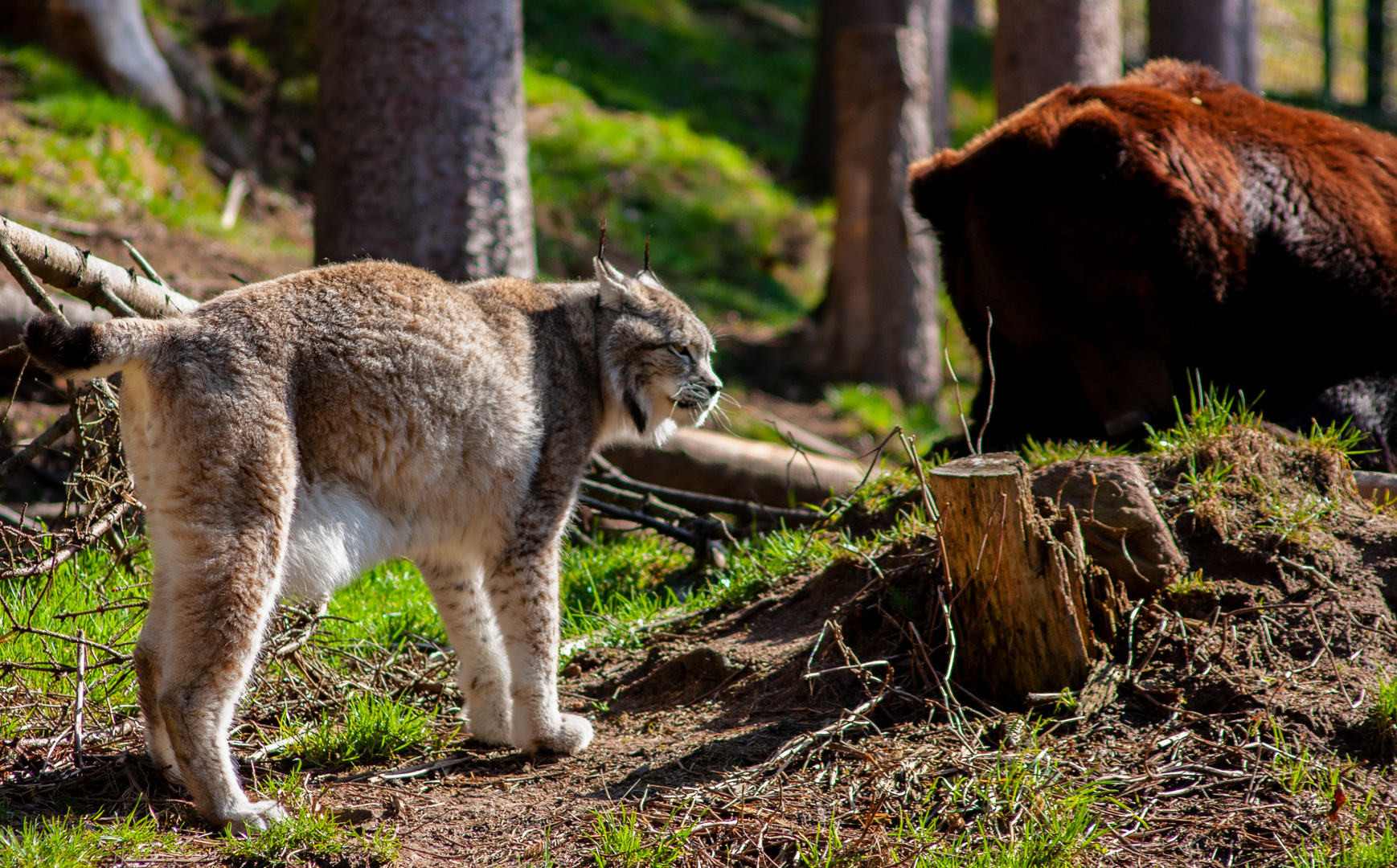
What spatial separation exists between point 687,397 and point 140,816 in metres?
2.20

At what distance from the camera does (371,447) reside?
3.20 meters

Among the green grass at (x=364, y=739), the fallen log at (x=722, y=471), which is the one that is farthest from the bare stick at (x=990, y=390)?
the green grass at (x=364, y=739)

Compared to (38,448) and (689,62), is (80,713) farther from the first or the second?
(689,62)

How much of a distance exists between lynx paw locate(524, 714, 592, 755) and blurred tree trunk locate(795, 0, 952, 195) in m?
7.92

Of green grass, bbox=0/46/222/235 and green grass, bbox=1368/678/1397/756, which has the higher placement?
green grass, bbox=0/46/222/235

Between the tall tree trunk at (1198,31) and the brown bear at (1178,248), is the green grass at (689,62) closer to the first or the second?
the tall tree trunk at (1198,31)

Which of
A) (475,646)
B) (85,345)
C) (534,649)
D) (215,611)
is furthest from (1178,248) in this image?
(85,345)

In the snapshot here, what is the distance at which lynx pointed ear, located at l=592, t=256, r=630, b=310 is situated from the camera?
12.9ft

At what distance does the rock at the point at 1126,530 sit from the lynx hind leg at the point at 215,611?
239 centimetres

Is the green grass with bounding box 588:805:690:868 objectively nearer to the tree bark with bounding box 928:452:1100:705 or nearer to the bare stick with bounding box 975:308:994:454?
the tree bark with bounding box 928:452:1100:705

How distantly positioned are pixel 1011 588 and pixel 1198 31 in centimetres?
1103

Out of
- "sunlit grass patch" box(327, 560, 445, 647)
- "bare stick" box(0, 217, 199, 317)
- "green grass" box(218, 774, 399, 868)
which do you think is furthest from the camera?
"sunlit grass patch" box(327, 560, 445, 647)

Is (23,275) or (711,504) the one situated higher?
(23,275)

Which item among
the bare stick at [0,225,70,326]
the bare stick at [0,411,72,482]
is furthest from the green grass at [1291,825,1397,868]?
the bare stick at [0,411,72,482]
